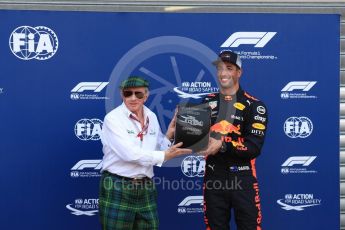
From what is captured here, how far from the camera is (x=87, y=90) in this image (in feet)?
12.1

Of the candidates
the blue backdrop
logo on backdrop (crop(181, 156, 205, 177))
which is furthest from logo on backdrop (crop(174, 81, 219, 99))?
logo on backdrop (crop(181, 156, 205, 177))

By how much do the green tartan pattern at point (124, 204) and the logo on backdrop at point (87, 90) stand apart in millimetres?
810

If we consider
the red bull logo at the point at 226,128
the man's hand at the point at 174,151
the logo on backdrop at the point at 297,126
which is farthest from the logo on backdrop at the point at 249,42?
the man's hand at the point at 174,151

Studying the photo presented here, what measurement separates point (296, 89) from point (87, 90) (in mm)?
1654

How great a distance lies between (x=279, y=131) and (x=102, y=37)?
159 centimetres

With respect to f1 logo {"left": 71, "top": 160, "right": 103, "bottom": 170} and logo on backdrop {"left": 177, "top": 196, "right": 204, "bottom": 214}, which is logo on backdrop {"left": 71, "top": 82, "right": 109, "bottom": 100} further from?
logo on backdrop {"left": 177, "top": 196, "right": 204, "bottom": 214}

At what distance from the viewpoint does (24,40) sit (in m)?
3.59

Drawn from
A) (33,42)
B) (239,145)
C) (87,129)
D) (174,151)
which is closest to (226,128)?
(239,145)

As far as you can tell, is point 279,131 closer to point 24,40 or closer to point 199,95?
point 199,95

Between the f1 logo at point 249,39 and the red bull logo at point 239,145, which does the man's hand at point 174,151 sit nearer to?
the red bull logo at point 239,145

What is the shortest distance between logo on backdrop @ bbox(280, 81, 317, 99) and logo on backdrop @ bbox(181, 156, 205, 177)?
0.84m

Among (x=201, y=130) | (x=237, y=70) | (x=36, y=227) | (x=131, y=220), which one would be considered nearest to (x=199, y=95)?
(x=237, y=70)

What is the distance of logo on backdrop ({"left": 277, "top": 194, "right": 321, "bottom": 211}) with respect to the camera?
153 inches

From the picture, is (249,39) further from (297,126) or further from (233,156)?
(233,156)
